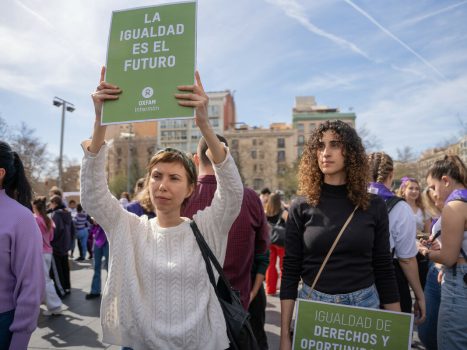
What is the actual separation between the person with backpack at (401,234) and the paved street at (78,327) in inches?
79.8

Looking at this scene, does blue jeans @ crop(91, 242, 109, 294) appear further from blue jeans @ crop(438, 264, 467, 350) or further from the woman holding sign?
blue jeans @ crop(438, 264, 467, 350)

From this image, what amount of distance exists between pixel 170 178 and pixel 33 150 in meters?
25.7

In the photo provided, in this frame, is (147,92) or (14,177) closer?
(147,92)

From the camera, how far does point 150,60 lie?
1932 millimetres

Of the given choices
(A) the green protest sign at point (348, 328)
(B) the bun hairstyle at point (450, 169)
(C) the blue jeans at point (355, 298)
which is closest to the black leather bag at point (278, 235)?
(B) the bun hairstyle at point (450, 169)

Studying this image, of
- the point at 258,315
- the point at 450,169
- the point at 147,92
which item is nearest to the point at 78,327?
the point at 258,315

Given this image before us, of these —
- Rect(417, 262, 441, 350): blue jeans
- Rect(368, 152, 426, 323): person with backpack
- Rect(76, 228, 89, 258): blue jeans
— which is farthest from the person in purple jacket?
Rect(76, 228, 89, 258): blue jeans

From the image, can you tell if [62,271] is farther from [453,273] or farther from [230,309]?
[453,273]

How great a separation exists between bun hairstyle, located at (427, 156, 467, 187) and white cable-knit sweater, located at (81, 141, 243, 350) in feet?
6.48

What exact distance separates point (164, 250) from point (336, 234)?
1.01 metres

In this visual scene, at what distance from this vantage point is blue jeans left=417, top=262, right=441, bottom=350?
3.01 m

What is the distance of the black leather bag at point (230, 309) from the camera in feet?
5.88

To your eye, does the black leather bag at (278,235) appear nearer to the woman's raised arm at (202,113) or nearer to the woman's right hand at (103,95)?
the woman's raised arm at (202,113)

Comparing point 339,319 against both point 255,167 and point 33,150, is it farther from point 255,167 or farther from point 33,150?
point 255,167
